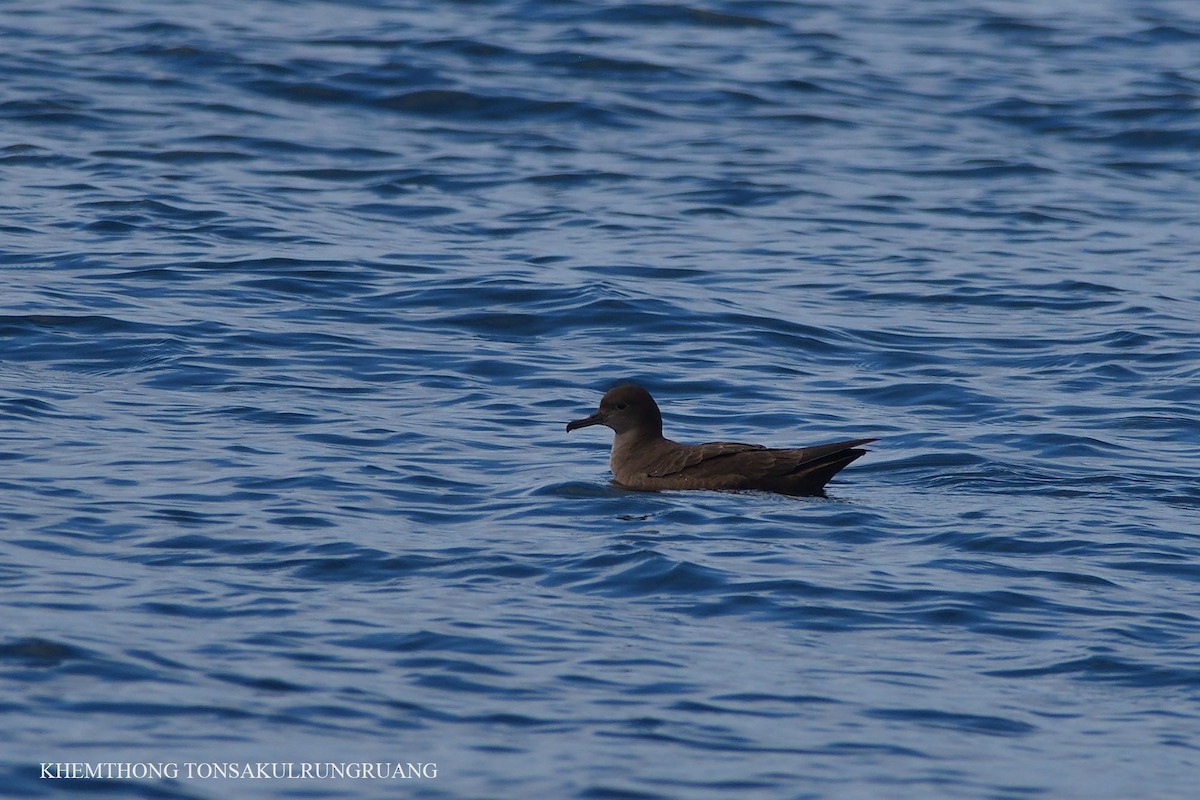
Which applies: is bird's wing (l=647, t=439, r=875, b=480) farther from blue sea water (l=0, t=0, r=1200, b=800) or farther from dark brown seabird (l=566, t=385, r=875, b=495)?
blue sea water (l=0, t=0, r=1200, b=800)

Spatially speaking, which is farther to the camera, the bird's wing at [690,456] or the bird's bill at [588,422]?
the bird's bill at [588,422]

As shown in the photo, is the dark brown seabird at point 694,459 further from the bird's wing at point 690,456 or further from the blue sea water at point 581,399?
the blue sea water at point 581,399

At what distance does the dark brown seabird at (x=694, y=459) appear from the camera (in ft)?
32.7

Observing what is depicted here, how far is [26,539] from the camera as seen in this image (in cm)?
840

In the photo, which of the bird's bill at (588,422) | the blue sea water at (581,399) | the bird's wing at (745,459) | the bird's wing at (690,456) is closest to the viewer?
the blue sea water at (581,399)

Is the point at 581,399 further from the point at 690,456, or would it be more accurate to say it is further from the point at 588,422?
the point at 690,456

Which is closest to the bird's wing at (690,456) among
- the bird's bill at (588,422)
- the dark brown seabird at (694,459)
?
the dark brown seabird at (694,459)

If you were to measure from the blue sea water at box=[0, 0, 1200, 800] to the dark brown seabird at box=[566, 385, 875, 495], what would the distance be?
0.16 metres

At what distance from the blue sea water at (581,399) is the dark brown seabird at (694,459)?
0.16 meters

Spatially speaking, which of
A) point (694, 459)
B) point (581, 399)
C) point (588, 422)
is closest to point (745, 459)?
point (694, 459)

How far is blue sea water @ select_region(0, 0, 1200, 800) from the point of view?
6719mm

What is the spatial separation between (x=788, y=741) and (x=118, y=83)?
15290 mm

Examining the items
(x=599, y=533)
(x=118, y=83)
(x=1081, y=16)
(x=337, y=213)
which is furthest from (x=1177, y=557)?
(x=1081, y=16)

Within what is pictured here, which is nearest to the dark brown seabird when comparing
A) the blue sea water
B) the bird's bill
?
the bird's bill
